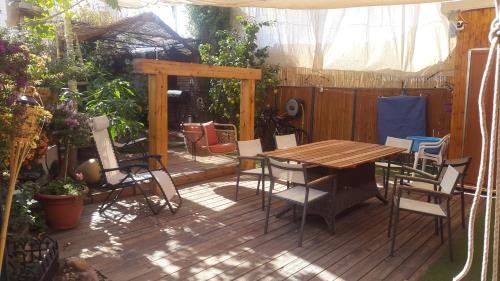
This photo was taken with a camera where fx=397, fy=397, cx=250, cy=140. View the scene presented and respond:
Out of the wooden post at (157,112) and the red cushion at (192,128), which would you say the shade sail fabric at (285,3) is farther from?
the red cushion at (192,128)

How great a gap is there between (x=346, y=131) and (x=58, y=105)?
22.5 feet

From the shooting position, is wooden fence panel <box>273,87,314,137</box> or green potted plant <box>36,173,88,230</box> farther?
wooden fence panel <box>273,87,314,137</box>

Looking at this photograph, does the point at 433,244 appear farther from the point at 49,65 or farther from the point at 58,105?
the point at 49,65

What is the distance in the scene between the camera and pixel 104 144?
4.97m

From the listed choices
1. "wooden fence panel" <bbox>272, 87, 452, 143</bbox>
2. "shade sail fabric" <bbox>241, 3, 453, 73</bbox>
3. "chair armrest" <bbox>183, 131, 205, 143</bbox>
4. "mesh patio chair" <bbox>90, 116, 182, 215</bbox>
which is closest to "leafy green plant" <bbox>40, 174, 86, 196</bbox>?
"mesh patio chair" <bbox>90, 116, 182, 215</bbox>

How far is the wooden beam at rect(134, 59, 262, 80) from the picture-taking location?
5.21m

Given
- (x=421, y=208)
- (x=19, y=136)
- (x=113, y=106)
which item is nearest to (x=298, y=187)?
(x=421, y=208)

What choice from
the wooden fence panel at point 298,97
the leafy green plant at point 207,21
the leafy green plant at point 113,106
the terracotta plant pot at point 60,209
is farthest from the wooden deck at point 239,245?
the leafy green plant at point 207,21

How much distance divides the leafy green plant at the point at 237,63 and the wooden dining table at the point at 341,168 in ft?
16.0

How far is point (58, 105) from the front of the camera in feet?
15.1

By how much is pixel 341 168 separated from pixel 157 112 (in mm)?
2761

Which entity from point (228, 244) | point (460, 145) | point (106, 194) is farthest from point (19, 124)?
point (460, 145)

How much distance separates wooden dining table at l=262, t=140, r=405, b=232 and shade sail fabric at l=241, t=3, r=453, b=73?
4.09 m

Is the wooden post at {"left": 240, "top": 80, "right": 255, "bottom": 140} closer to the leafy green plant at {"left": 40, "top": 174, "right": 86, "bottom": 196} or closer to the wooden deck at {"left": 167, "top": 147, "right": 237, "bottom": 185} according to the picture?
the wooden deck at {"left": 167, "top": 147, "right": 237, "bottom": 185}
